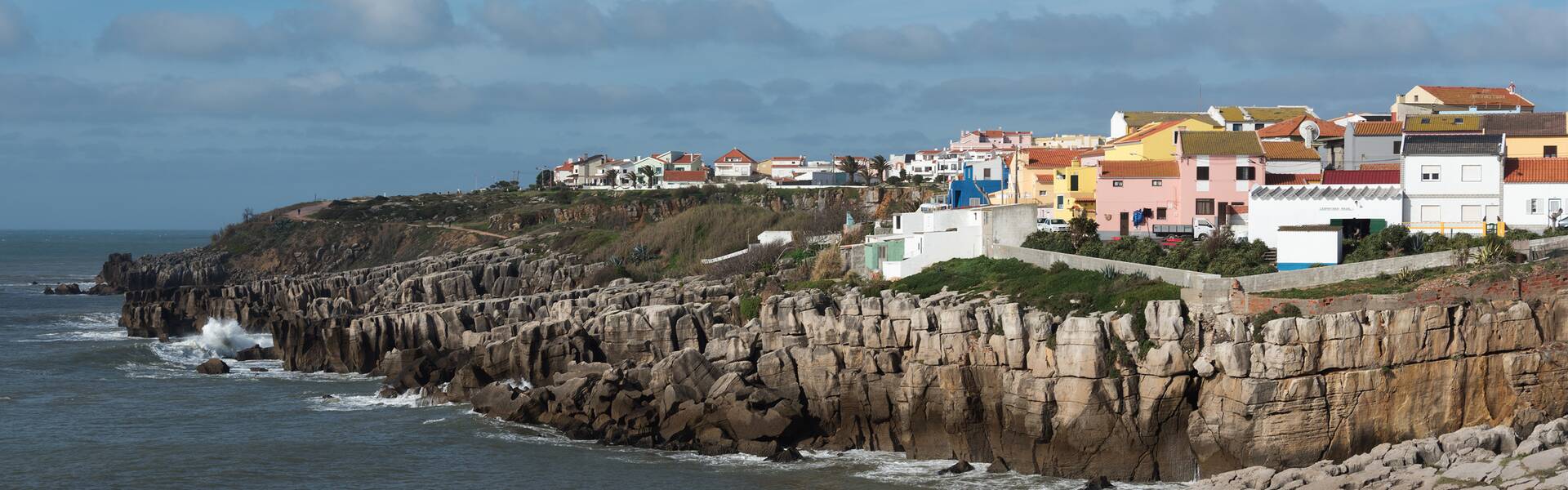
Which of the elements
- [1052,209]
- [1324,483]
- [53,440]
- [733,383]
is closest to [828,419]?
[733,383]

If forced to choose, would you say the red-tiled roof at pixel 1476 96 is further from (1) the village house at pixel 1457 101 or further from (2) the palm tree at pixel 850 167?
(2) the palm tree at pixel 850 167

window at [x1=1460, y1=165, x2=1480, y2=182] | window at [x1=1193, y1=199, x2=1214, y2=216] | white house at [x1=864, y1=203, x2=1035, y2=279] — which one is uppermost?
window at [x1=1460, y1=165, x2=1480, y2=182]

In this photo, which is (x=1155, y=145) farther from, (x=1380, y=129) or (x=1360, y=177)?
(x=1360, y=177)

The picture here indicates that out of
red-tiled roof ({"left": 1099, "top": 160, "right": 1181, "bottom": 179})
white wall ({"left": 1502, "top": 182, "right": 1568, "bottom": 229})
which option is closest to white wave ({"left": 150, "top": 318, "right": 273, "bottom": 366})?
red-tiled roof ({"left": 1099, "top": 160, "right": 1181, "bottom": 179})

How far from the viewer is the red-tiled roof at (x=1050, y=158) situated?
58.8 metres

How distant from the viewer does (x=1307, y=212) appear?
40.5 metres

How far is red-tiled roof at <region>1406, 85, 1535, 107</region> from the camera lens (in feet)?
187

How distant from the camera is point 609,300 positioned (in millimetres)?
47969

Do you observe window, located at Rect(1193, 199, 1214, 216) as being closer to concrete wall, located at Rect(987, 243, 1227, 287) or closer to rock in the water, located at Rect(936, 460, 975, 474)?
concrete wall, located at Rect(987, 243, 1227, 287)

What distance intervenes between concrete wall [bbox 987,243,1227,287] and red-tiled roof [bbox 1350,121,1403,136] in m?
13.3

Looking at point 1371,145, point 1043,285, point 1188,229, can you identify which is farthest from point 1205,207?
point 1043,285

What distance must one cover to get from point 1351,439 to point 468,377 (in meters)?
23.9

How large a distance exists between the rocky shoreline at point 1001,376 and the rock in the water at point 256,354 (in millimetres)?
9249

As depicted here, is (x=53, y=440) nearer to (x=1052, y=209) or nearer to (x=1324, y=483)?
(x=1324, y=483)
